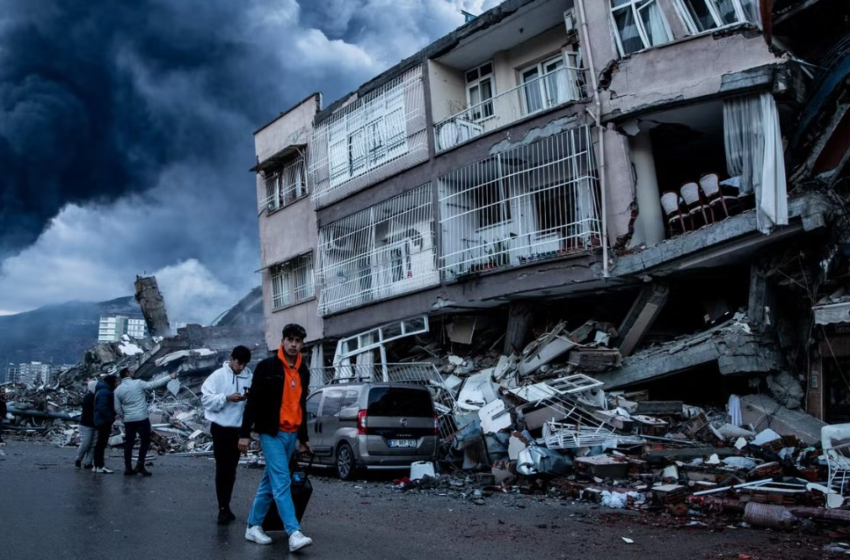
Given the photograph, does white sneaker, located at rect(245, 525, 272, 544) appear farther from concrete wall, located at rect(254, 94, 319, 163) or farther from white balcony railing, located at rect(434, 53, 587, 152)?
concrete wall, located at rect(254, 94, 319, 163)

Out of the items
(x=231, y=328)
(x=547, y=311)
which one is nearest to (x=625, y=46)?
(x=547, y=311)

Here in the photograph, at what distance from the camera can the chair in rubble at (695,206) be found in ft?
42.7

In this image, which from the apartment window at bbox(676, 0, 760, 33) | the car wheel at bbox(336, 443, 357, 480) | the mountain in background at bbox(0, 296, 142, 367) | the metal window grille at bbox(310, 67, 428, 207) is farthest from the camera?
the mountain in background at bbox(0, 296, 142, 367)

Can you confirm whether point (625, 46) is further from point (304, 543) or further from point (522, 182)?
point (304, 543)

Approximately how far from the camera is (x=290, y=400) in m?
5.82

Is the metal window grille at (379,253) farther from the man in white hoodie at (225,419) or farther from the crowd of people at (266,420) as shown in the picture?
the crowd of people at (266,420)

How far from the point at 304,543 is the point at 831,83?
37.4 feet

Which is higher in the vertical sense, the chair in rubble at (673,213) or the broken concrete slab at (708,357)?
the chair in rubble at (673,213)

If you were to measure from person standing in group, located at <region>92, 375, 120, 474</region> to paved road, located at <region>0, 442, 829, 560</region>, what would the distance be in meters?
1.45

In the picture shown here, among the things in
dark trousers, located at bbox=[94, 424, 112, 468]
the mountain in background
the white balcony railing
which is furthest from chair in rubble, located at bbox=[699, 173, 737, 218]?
the mountain in background

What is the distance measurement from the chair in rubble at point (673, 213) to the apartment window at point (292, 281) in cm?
1140

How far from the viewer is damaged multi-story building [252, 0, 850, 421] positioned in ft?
38.6

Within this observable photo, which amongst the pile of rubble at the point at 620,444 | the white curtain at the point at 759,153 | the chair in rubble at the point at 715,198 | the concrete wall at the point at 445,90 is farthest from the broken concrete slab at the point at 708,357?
the concrete wall at the point at 445,90

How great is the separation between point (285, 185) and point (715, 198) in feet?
47.9
